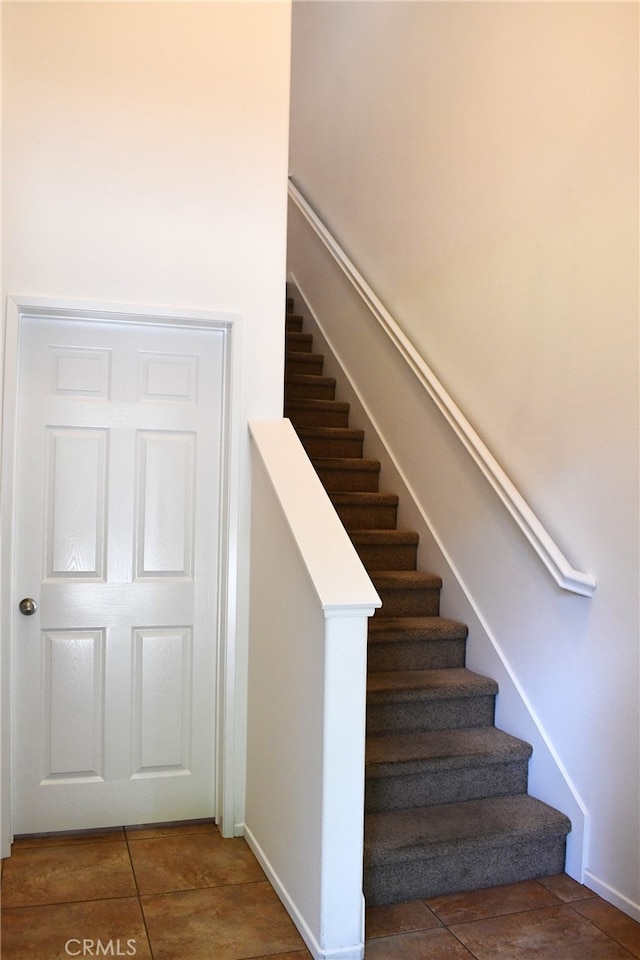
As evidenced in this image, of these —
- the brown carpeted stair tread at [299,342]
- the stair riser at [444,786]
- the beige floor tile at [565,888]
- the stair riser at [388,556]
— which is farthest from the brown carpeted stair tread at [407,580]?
the brown carpeted stair tread at [299,342]

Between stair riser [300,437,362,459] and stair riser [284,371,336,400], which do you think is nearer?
stair riser [300,437,362,459]

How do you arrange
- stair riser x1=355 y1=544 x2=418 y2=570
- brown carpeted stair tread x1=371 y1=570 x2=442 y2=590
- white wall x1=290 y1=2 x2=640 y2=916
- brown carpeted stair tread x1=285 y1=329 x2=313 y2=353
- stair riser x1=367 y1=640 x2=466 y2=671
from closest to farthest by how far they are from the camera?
white wall x1=290 y1=2 x2=640 y2=916
stair riser x1=367 y1=640 x2=466 y2=671
brown carpeted stair tread x1=371 y1=570 x2=442 y2=590
stair riser x1=355 y1=544 x2=418 y2=570
brown carpeted stair tread x1=285 y1=329 x2=313 y2=353

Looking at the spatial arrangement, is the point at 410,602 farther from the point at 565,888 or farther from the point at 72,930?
the point at 72,930

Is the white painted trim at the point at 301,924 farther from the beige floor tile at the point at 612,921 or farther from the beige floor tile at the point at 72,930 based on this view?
the beige floor tile at the point at 612,921

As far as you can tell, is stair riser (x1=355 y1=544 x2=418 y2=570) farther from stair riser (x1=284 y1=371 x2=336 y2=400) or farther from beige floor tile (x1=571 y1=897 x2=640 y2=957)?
beige floor tile (x1=571 y1=897 x2=640 y2=957)

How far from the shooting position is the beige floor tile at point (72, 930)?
238 cm

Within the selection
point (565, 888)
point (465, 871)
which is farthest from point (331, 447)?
point (565, 888)

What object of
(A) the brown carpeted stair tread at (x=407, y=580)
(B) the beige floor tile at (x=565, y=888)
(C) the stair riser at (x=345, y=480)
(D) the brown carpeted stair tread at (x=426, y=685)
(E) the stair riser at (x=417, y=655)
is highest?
(C) the stair riser at (x=345, y=480)

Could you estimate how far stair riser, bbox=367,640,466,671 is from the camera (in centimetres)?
360

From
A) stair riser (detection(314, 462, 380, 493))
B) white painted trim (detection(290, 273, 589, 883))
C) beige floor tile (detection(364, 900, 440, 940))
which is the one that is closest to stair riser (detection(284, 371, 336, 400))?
white painted trim (detection(290, 273, 589, 883))

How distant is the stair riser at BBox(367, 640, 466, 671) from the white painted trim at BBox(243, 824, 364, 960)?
936 millimetres

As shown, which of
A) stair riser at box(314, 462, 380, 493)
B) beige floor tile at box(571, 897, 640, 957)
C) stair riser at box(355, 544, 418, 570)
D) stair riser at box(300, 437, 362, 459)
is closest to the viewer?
beige floor tile at box(571, 897, 640, 957)

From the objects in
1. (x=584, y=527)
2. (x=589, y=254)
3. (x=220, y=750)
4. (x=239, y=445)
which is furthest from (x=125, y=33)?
(x=220, y=750)

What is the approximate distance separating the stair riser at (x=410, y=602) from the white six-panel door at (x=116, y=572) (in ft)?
3.13
